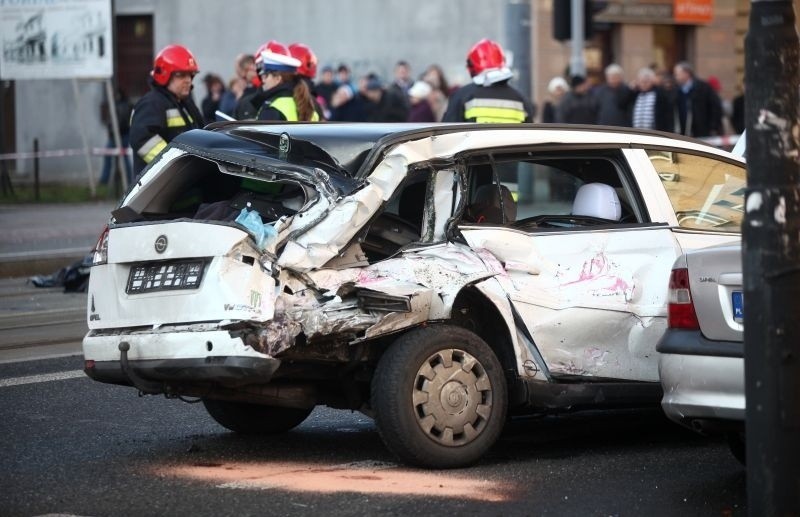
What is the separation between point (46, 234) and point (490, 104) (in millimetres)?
8023

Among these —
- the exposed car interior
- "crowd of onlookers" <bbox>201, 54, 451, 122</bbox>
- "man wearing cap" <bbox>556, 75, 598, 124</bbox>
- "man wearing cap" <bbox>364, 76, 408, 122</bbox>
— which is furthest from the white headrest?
"man wearing cap" <bbox>556, 75, 598, 124</bbox>

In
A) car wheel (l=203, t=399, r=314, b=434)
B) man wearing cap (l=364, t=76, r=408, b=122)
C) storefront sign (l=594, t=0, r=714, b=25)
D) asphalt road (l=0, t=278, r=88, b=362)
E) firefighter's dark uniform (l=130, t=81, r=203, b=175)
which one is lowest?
asphalt road (l=0, t=278, r=88, b=362)

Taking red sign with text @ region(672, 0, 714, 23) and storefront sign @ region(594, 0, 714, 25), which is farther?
red sign with text @ region(672, 0, 714, 23)

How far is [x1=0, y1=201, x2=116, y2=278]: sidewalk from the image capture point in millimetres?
15148

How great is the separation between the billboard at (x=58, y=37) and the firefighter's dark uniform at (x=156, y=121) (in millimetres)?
12185

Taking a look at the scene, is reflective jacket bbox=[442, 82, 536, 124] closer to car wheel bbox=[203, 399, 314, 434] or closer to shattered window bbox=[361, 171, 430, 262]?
car wheel bbox=[203, 399, 314, 434]

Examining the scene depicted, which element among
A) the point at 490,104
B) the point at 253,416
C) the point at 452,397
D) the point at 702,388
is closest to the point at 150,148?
the point at 490,104

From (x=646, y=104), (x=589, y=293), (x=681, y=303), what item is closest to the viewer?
(x=681, y=303)

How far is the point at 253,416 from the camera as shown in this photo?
7.41 m


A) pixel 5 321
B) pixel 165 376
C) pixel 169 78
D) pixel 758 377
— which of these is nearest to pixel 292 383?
pixel 165 376

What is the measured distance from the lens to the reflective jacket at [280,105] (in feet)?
34.1

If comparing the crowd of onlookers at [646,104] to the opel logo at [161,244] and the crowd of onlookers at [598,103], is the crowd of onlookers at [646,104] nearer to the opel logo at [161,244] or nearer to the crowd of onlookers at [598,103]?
the crowd of onlookers at [598,103]

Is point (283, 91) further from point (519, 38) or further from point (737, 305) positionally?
point (519, 38)

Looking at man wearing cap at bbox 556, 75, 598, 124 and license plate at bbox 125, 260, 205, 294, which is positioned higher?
man wearing cap at bbox 556, 75, 598, 124
